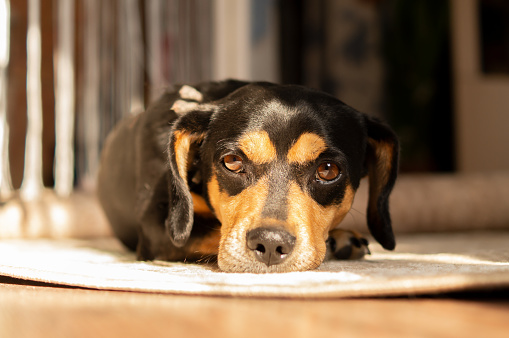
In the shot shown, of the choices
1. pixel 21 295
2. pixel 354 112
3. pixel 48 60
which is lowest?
pixel 21 295

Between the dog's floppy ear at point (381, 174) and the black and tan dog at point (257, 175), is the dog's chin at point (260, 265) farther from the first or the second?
the dog's floppy ear at point (381, 174)

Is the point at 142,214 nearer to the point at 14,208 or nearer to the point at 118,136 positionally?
the point at 118,136

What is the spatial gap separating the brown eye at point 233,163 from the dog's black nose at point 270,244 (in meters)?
0.34

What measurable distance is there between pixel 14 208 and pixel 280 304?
3.08 meters

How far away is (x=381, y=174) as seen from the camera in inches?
85.8

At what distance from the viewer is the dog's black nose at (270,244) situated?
158 centimetres

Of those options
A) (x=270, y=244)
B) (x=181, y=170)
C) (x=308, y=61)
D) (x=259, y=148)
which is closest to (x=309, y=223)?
(x=270, y=244)

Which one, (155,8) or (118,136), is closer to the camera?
(118,136)

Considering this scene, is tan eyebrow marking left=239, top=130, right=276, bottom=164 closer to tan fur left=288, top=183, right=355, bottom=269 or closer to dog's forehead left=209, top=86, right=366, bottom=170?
dog's forehead left=209, top=86, right=366, bottom=170

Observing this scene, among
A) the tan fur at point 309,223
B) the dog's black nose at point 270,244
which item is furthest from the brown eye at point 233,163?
the dog's black nose at point 270,244

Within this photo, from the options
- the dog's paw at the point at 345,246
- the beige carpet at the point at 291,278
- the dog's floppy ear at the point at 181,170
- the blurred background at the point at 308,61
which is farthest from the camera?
the blurred background at the point at 308,61

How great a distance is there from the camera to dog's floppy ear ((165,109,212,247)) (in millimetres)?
1920

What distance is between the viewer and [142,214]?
2.22m

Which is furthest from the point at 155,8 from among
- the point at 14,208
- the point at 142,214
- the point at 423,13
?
the point at 423,13
